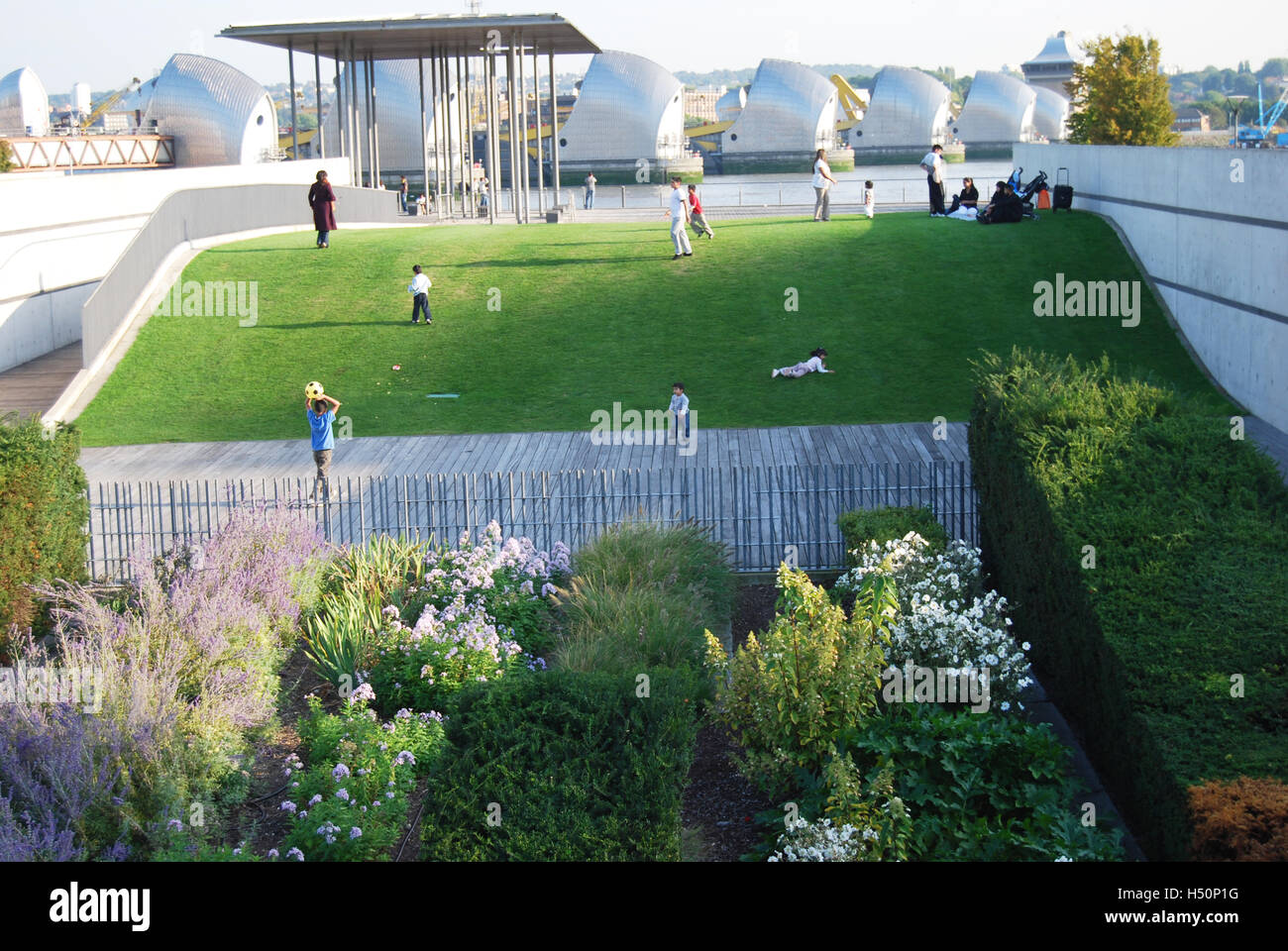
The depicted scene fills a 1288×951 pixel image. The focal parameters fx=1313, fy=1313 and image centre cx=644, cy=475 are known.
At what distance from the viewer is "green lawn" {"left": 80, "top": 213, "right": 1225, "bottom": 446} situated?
69.1 ft

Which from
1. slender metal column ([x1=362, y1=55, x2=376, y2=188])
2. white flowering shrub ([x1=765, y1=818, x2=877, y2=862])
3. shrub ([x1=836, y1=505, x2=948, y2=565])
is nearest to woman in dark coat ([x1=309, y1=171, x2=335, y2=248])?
slender metal column ([x1=362, y1=55, x2=376, y2=188])

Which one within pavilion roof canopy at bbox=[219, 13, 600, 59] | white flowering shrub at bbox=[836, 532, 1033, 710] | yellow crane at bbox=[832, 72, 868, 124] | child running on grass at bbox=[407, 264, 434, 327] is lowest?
white flowering shrub at bbox=[836, 532, 1033, 710]

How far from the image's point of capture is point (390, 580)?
11.1m

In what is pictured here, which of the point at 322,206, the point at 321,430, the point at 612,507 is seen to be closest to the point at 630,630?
the point at 612,507

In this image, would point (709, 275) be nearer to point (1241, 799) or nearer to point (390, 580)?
point (390, 580)

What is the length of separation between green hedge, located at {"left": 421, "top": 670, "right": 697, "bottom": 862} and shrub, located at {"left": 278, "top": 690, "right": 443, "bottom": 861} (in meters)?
0.34

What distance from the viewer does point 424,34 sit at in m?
38.0

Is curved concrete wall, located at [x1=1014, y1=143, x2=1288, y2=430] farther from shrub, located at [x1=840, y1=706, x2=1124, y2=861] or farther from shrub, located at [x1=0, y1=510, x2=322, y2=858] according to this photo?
shrub, located at [x1=0, y1=510, x2=322, y2=858]

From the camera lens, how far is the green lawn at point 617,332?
829 inches

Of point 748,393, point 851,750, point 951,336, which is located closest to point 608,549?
point 851,750

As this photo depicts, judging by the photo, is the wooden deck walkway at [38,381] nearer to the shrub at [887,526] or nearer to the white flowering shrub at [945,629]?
the shrub at [887,526]

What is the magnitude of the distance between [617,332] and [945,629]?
15816 millimetres

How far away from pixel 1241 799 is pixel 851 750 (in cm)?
241

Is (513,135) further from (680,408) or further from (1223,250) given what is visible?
(680,408)
